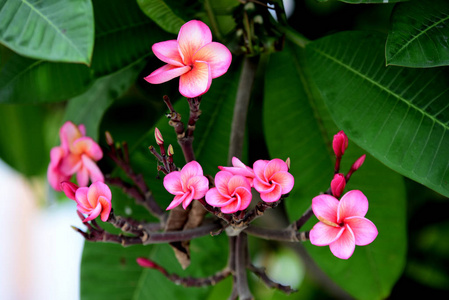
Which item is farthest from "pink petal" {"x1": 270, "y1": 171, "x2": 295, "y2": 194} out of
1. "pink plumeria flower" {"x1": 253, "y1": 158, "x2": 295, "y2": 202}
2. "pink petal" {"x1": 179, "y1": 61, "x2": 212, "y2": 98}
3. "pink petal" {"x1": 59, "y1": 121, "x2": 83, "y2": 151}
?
"pink petal" {"x1": 59, "y1": 121, "x2": 83, "y2": 151}

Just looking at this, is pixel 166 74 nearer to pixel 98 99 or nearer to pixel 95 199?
pixel 95 199

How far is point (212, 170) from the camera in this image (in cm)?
69

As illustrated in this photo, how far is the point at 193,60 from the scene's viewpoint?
47cm

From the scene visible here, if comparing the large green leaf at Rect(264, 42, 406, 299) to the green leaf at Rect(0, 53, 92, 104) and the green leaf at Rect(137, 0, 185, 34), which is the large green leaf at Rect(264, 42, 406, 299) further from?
the green leaf at Rect(0, 53, 92, 104)

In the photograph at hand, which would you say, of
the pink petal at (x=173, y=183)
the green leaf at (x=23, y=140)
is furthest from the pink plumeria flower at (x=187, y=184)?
the green leaf at (x=23, y=140)

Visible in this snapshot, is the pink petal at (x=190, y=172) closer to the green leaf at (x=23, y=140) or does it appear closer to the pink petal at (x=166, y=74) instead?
the pink petal at (x=166, y=74)

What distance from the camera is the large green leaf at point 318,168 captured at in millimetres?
725

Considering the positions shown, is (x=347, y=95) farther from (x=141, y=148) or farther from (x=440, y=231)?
(x=440, y=231)

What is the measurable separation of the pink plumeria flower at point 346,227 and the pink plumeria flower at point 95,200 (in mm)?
200

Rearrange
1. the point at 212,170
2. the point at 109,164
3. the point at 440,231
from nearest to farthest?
1. the point at 212,170
2. the point at 109,164
3. the point at 440,231

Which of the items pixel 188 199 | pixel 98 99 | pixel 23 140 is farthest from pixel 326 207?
pixel 23 140

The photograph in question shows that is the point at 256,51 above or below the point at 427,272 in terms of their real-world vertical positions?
above

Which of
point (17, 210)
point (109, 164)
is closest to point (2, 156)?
point (109, 164)

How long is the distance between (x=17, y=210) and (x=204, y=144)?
2.59m
